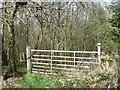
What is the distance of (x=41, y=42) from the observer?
1082 cm

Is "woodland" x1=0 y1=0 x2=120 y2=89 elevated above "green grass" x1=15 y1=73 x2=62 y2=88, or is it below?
above

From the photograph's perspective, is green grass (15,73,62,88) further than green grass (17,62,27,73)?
No

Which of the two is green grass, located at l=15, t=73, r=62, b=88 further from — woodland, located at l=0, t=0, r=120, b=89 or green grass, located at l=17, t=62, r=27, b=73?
green grass, located at l=17, t=62, r=27, b=73

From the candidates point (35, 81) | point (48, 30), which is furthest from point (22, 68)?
point (35, 81)

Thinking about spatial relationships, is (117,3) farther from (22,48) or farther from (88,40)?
(22,48)

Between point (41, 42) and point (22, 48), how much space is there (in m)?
1.65

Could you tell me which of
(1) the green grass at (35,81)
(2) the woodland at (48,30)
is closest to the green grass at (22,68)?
(2) the woodland at (48,30)

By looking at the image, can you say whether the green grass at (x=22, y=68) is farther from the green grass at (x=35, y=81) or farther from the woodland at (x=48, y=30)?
the green grass at (x=35, y=81)

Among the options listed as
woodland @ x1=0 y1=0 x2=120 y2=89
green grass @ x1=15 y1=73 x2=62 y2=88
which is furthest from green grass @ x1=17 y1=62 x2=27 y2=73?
green grass @ x1=15 y1=73 x2=62 y2=88

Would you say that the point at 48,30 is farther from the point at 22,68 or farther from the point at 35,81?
the point at 35,81

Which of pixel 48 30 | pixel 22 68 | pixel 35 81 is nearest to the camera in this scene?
pixel 35 81

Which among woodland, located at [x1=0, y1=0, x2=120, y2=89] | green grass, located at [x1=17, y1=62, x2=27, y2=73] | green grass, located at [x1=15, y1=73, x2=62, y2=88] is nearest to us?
green grass, located at [x1=15, y1=73, x2=62, y2=88]

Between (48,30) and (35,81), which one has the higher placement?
(48,30)

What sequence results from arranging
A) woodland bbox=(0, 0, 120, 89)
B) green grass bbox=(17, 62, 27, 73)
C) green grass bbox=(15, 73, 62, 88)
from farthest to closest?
green grass bbox=(17, 62, 27, 73) → woodland bbox=(0, 0, 120, 89) → green grass bbox=(15, 73, 62, 88)
